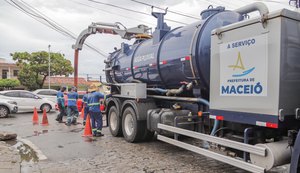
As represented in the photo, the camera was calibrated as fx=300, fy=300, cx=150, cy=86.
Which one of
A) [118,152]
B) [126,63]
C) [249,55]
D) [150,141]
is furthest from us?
[126,63]

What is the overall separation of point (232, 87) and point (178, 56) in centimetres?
223

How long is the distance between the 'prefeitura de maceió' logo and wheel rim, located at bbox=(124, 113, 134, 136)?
165 inches

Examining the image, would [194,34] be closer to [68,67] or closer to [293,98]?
[293,98]

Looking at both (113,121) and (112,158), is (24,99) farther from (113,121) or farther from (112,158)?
(112,158)

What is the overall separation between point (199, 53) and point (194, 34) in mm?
502

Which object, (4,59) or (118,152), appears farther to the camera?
(4,59)

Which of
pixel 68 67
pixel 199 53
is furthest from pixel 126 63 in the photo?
pixel 68 67

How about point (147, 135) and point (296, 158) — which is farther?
point (147, 135)

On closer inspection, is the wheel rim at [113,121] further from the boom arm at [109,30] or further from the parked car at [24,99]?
the parked car at [24,99]

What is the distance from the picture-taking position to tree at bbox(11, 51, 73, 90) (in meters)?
42.0

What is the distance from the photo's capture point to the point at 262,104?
4.20 metres

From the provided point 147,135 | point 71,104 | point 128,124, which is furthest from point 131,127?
point 71,104

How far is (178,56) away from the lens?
6754 mm

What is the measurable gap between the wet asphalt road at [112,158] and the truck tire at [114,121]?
0.28m
